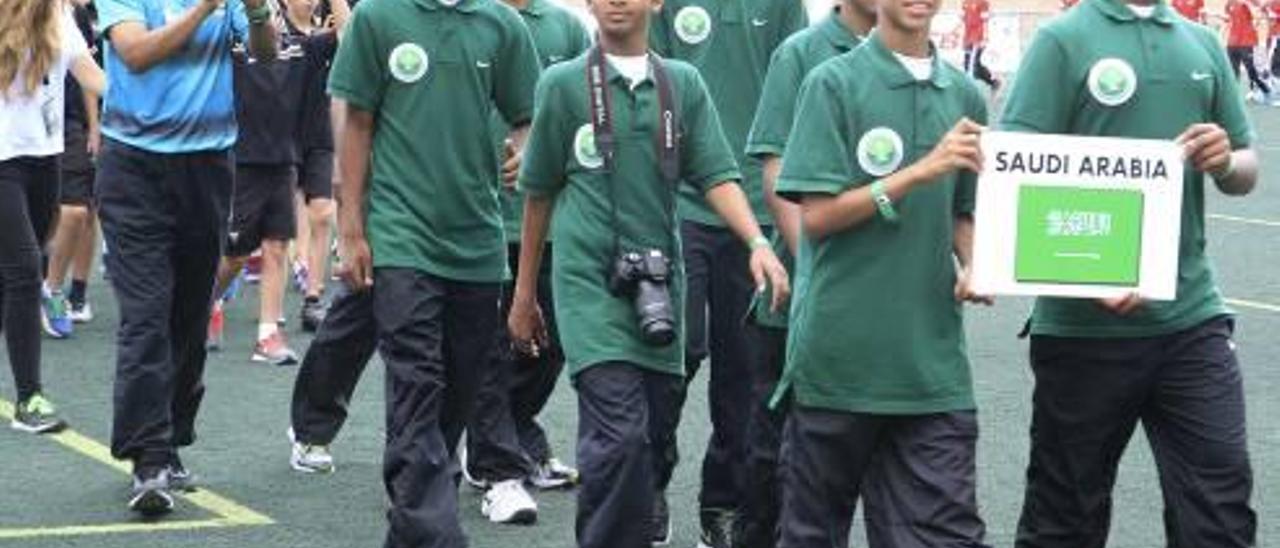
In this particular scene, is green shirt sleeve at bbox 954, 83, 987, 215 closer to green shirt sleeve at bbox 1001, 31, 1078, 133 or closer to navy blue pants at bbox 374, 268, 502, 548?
green shirt sleeve at bbox 1001, 31, 1078, 133

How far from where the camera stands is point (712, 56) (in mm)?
8438

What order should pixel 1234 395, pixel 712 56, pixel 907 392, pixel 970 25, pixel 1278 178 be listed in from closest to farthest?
pixel 907 392, pixel 1234 395, pixel 712 56, pixel 1278 178, pixel 970 25

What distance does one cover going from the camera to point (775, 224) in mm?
7613

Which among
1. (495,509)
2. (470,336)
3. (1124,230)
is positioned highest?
(1124,230)

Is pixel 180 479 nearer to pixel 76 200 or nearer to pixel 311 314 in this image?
pixel 311 314

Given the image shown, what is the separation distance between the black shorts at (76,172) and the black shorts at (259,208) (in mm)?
1676

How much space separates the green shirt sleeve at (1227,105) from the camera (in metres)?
6.69

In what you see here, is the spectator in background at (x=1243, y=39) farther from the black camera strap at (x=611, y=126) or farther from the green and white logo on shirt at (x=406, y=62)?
the black camera strap at (x=611, y=126)

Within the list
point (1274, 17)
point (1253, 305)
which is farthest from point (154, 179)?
point (1274, 17)

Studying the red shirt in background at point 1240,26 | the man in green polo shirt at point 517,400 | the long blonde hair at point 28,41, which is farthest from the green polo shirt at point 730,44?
the red shirt in background at point 1240,26

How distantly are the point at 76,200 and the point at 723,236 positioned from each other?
6488 millimetres

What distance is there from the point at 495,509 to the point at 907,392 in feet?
9.22

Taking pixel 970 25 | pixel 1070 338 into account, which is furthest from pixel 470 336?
pixel 970 25

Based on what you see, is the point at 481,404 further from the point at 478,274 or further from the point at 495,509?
the point at 478,274
